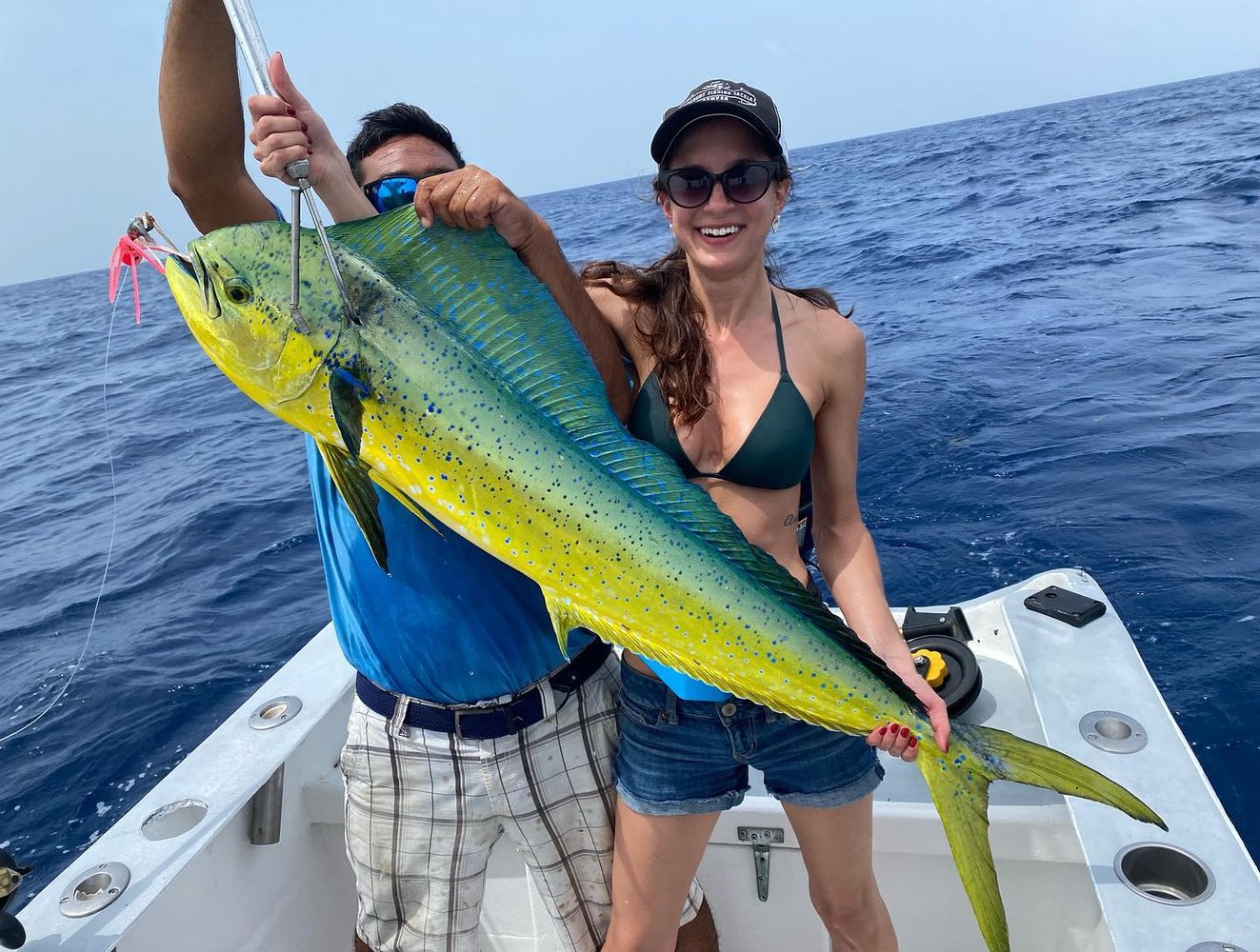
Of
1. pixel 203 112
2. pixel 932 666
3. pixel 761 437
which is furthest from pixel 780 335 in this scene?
pixel 932 666

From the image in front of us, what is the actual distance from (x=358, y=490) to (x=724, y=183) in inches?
44.4

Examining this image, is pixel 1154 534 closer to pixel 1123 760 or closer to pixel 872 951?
pixel 1123 760

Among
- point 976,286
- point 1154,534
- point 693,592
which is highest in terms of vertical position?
point 693,592

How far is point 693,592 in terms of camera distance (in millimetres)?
1654

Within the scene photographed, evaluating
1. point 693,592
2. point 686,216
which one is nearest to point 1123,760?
point 693,592

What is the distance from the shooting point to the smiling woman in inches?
80.4

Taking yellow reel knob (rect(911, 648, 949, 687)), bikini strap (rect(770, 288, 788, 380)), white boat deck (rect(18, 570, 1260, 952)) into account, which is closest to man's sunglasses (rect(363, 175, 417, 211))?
bikini strap (rect(770, 288, 788, 380))

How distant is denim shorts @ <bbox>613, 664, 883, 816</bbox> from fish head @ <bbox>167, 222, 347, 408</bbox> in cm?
115

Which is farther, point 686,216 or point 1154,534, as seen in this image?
point 1154,534

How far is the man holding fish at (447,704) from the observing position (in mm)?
1996

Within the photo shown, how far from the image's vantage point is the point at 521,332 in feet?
5.31

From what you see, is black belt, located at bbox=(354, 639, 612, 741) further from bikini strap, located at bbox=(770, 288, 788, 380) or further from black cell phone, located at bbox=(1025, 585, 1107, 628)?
black cell phone, located at bbox=(1025, 585, 1107, 628)

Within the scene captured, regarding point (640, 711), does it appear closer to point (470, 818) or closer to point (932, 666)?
point (470, 818)

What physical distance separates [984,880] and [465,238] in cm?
170
